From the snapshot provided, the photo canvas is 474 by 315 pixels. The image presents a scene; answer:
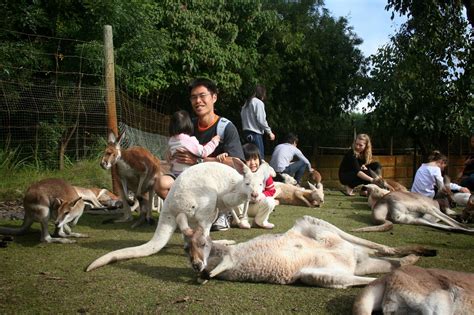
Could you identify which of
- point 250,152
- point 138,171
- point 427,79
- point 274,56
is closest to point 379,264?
point 250,152

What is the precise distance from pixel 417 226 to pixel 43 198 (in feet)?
11.6

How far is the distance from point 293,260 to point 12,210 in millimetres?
3868

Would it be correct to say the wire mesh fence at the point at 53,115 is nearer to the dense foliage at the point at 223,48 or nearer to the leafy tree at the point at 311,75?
the dense foliage at the point at 223,48

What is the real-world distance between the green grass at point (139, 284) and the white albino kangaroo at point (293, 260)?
0.06 m

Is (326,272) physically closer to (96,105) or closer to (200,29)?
(96,105)

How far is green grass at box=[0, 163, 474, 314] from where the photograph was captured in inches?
97.0

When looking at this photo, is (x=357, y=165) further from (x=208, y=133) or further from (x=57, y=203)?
(x=57, y=203)

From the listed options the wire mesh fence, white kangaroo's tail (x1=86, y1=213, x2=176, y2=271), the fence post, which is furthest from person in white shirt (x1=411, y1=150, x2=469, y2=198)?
white kangaroo's tail (x1=86, y1=213, x2=176, y2=271)

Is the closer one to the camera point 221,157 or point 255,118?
point 221,157

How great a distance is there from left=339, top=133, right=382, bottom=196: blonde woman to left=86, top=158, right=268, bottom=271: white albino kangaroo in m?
5.36

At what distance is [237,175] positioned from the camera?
12.0ft

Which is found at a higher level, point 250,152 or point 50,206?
point 250,152

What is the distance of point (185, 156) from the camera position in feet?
14.7

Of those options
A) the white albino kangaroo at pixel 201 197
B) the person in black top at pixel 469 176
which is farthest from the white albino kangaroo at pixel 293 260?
the person in black top at pixel 469 176
